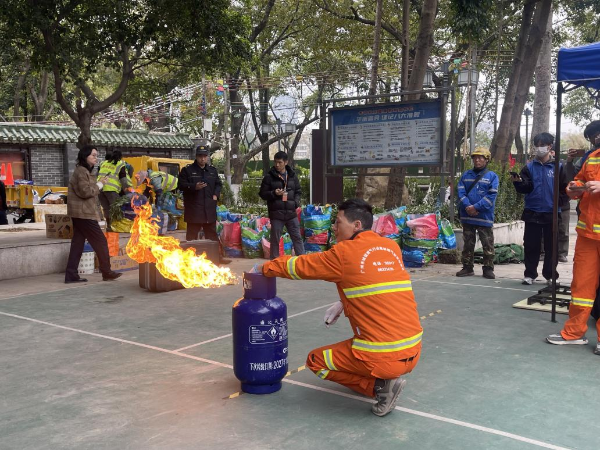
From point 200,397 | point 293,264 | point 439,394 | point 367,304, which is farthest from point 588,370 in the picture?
point 200,397

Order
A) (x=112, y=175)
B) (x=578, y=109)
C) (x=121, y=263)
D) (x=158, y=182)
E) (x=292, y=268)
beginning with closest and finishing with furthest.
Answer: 1. (x=292, y=268)
2. (x=121, y=263)
3. (x=158, y=182)
4. (x=112, y=175)
5. (x=578, y=109)

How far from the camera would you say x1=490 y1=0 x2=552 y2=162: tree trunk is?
14.9 meters

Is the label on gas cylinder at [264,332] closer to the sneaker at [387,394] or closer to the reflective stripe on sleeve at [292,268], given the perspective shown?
the reflective stripe on sleeve at [292,268]

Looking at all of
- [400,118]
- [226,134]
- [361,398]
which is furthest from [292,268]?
[226,134]

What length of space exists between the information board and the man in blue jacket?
52.5 inches

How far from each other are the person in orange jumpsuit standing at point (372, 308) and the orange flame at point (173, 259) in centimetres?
175

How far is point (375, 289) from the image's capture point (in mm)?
3455

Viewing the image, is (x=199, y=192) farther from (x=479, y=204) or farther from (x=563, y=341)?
(x=563, y=341)

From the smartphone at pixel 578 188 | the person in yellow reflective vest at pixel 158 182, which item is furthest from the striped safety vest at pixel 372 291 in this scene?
the person in yellow reflective vest at pixel 158 182

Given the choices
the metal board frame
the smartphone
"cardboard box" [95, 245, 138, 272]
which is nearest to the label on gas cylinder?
the smartphone

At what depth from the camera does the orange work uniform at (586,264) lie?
4.97 meters

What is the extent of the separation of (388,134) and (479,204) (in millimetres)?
2594

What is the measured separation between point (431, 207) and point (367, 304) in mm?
6942

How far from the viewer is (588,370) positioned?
14.5 feet
